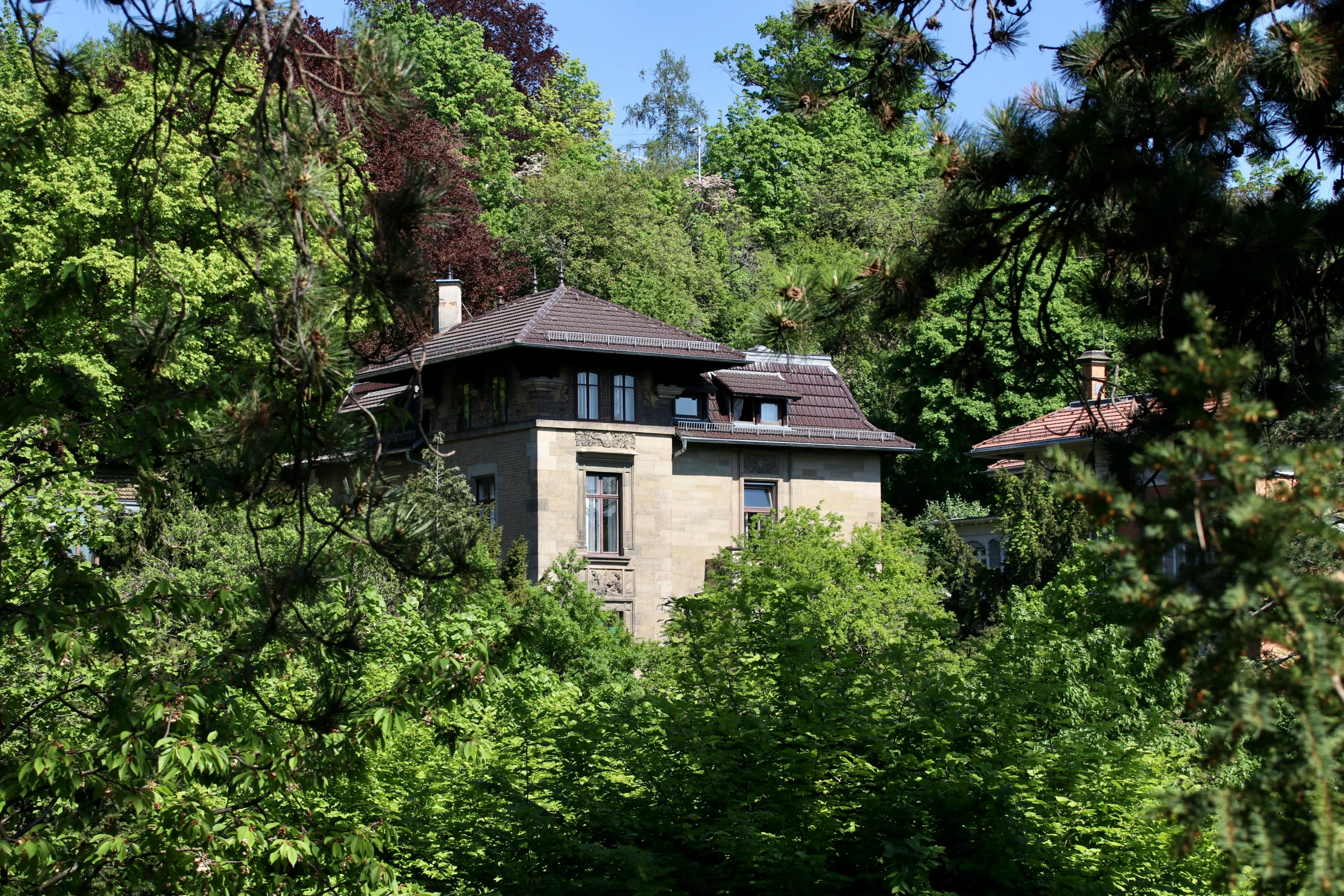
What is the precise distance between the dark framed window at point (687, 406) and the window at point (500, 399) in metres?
4.33

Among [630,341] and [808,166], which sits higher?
[808,166]

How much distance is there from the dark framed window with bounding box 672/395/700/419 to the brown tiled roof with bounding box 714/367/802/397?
984 mm

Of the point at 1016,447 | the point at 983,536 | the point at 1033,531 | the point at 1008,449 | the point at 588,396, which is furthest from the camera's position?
the point at 983,536

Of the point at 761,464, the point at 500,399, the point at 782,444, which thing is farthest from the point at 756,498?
the point at 500,399

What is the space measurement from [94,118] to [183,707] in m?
27.4

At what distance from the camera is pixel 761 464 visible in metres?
38.5

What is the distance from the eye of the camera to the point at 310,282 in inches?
195

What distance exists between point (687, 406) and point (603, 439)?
2.82 metres

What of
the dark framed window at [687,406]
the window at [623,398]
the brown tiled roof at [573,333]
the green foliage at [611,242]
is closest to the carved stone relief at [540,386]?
the brown tiled roof at [573,333]

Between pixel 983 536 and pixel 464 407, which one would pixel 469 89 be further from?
pixel 983 536

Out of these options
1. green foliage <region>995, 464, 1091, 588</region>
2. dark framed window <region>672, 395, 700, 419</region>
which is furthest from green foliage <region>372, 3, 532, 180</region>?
green foliage <region>995, 464, 1091, 588</region>

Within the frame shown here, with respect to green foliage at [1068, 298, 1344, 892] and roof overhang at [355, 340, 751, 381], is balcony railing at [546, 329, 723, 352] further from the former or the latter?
green foliage at [1068, 298, 1344, 892]

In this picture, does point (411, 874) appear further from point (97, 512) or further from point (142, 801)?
point (142, 801)

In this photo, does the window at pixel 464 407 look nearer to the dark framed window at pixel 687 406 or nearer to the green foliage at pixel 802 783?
the dark framed window at pixel 687 406
